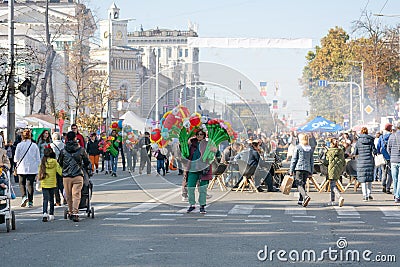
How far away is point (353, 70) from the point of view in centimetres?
6706

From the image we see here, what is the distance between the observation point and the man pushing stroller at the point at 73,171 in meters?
15.1

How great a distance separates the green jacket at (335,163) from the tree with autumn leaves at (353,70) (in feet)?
125

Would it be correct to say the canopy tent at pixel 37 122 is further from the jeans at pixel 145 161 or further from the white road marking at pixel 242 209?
the white road marking at pixel 242 209

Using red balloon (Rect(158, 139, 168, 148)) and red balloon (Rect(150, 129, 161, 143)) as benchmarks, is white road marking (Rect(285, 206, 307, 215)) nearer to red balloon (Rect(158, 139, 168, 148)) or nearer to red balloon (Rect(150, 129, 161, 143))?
red balloon (Rect(158, 139, 168, 148))

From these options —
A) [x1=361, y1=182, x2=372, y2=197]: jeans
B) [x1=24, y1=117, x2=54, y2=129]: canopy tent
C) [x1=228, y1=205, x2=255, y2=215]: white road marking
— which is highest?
[x1=24, y1=117, x2=54, y2=129]: canopy tent

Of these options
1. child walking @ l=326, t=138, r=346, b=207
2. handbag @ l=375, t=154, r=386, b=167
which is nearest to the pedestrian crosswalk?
child walking @ l=326, t=138, r=346, b=207

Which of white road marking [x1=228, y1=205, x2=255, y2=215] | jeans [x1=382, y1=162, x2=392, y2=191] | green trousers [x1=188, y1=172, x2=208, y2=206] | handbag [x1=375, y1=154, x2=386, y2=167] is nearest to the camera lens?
green trousers [x1=188, y1=172, x2=208, y2=206]

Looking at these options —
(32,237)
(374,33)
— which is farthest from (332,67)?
(32,237)

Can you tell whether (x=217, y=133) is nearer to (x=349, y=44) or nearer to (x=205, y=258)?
(x=205, y=258)

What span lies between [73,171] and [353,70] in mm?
54508

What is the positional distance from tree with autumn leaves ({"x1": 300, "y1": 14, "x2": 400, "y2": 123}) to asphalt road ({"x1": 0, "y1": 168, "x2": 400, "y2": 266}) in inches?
1519

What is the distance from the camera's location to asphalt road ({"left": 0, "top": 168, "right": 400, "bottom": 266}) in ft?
34.7

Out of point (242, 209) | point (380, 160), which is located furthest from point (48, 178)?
point (380, 160)

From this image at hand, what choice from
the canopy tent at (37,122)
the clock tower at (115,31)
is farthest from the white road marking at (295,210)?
the clock tower at (115,31)
